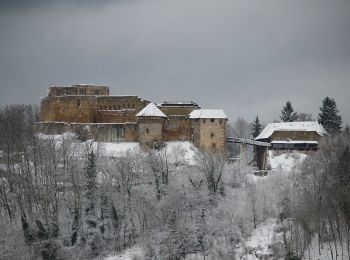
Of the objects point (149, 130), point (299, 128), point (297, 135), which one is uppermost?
point (149, 130)

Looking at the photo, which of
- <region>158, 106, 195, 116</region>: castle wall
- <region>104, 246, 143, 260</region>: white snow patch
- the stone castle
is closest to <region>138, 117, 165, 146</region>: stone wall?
the stone castle

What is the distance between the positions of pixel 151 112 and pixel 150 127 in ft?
5.01

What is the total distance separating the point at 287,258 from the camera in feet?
134

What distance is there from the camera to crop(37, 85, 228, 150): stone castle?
199 feet

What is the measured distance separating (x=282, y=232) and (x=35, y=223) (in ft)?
59.3

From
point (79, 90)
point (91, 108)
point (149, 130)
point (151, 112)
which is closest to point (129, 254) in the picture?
point (149, 130)

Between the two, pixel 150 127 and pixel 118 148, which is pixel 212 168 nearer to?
pixel 150 127

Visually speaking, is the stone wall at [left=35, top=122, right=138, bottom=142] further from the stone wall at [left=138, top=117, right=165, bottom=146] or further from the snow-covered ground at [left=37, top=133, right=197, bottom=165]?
the stone wall at [left=138, top=117, right=165, bottom=146]

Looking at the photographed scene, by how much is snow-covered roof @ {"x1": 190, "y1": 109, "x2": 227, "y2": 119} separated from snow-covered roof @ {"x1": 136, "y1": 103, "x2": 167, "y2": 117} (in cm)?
314

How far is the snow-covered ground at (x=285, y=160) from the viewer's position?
58.0 metres

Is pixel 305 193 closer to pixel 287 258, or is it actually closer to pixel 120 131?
pixel 287 258

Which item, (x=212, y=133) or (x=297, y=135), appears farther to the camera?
(x=297, y=135)

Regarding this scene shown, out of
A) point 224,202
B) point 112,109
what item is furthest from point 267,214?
point 112,109

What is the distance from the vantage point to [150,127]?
60531 mm
